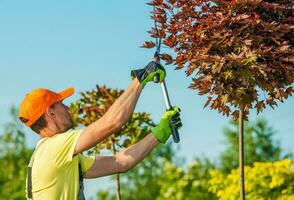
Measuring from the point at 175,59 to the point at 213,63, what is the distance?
45cm

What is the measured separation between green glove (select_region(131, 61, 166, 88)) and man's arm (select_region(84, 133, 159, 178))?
1.40 ft

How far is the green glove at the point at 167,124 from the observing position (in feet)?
15.3

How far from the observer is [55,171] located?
4.45 m

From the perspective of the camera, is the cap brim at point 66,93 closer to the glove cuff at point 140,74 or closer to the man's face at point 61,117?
the man's face at point 61,117

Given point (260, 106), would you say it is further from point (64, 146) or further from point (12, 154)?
point (12, 154)

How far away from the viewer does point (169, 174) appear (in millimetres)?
14758

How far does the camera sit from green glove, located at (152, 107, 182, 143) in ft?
15.3

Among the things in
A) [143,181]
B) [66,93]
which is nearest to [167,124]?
[66,93]

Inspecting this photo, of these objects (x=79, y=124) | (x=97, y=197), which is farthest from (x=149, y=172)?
(x=79, y=124)

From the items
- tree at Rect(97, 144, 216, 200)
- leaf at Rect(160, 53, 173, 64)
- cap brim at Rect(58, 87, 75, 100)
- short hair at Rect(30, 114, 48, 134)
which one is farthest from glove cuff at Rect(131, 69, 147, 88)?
tree at Rect(97, 144, 216, 200)

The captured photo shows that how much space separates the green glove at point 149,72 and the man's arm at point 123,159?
43 cm

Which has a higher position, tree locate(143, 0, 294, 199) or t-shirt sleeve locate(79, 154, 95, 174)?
tree locate(143, 0, 294, 199)

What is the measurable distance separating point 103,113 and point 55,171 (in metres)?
6.22

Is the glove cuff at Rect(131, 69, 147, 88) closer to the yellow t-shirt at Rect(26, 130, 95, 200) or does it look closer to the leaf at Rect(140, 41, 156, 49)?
the yellow t-shirt at Rect(26, 130, 95, 200)
